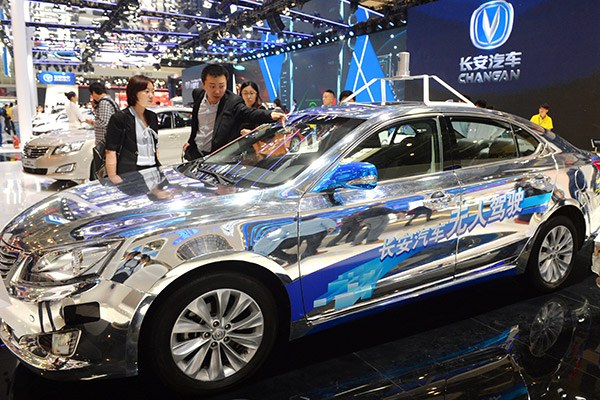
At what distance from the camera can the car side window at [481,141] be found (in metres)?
2.93

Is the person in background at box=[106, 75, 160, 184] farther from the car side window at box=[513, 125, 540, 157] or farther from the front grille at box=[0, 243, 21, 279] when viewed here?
the car side window at box=[513, 125, 540, 157]

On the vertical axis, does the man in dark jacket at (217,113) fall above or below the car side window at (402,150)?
above

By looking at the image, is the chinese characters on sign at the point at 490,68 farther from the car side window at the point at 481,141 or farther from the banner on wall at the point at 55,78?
the banner on wall at the point at 55,78

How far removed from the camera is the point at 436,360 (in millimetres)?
2576

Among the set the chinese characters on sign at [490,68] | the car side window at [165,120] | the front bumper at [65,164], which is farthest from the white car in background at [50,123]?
the chinese characters on sign at [490,68]

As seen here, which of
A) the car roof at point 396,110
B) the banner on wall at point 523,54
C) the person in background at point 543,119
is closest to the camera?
the car roof at point 396,110

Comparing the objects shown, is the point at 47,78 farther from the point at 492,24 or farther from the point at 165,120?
the point at 492,24

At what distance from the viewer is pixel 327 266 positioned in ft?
7.63

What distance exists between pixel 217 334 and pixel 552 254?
247 cm

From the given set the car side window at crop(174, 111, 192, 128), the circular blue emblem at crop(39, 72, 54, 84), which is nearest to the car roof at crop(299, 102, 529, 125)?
the car side window at crop(174, 111, 192, 128)

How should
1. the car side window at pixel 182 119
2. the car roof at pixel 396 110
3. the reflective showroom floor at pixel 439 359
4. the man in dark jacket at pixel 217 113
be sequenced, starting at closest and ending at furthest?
the reflective showroom floor at pixel 439 359, the car roof at pixel 396 110, the man in dark jacket at pixel 217 113, the car side window at pixel 182 119

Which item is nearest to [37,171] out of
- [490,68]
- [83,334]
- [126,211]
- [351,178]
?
[126,211]

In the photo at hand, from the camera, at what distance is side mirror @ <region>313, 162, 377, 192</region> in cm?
235

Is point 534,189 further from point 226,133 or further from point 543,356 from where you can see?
point 226,133
